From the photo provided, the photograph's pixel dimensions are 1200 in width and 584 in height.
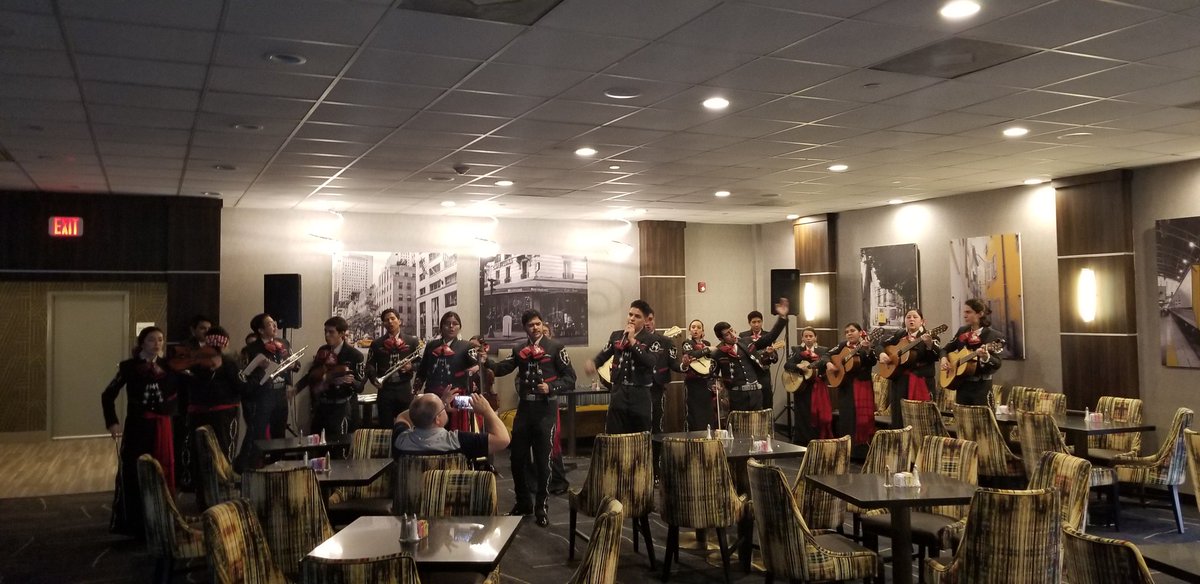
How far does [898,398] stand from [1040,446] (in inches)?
119

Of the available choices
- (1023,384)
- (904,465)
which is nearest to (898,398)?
(1023,384)

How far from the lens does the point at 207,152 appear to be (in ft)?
24.2

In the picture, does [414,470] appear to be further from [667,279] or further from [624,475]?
[667,279]

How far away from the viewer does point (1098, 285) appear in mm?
8953

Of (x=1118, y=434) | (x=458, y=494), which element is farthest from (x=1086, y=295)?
(x=458, y=494)

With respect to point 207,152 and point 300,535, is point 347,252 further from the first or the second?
point 300,535

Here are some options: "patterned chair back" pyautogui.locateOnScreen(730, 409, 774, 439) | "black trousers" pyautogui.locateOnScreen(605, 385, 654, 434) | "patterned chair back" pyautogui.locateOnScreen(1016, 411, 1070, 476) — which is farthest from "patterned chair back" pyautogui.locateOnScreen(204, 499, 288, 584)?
"patterned chair back" pyautogui.locateOnScreen(1016, 411, 1070, 476)

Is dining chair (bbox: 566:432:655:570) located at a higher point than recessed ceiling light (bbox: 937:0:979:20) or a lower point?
lower

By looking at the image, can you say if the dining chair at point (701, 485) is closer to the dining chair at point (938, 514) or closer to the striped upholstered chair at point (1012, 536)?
the dining chair at point (938, 514)

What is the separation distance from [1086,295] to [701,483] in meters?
5.65

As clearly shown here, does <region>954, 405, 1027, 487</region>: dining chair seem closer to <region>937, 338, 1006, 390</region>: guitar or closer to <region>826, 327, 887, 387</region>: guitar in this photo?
<region>937, 338, 1006, 390</region>: guitar

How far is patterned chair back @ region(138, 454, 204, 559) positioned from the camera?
4938 millimetres

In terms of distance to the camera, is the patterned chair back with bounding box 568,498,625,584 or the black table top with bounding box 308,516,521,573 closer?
the patterned chair back with bounding box 568,498,625,584

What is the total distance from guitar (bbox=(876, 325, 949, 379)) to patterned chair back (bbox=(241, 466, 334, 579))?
7.19m
